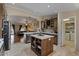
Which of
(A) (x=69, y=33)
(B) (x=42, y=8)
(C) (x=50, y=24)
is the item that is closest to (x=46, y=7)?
(B) (x=42, y=8)

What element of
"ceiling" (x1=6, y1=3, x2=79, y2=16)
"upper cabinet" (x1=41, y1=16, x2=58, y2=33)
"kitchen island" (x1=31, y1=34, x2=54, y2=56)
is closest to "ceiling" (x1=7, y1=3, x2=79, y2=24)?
"ceiling" (x1=6, y1=3, x2=79, y2=16)

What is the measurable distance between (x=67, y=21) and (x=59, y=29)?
185mm

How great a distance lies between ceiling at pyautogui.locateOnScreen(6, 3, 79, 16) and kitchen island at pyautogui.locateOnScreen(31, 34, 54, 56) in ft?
1.28

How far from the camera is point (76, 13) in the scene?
5.90 ft

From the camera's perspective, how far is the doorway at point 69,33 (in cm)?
184

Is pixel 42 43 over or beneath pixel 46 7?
beneath

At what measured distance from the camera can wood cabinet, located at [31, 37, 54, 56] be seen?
72.4 inches

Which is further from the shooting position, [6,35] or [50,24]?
[50,24]

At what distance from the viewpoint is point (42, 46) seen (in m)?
1.87

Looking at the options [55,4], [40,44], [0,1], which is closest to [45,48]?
[40,44]

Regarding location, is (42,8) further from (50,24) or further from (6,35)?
(6,35)

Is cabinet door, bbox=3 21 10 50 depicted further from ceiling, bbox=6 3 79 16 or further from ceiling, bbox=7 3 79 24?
ceiling, bbox=6 3 79 16

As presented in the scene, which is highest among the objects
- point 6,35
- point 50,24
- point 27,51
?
point 50,24

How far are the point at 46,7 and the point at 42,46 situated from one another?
0.64m
